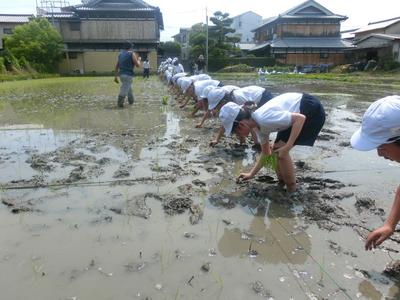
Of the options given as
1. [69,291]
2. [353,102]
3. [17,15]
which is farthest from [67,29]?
[69,291]

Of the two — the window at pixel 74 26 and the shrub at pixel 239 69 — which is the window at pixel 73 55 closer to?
the window at pixel 74 26

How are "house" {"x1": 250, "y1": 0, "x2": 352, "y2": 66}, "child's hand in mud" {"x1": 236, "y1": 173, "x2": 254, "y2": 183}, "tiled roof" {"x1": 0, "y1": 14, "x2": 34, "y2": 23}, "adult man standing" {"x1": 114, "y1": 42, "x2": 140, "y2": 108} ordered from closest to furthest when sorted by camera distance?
"child's hand in mud" {"x1": 236, "y1": 173, "x2": 254, "y2": 183} < "adult man standing" {"x1": 114, "y1": 42, "x2": 140, "y2": 108} < "house" {"x1": 250, "y1": 0, "x2": 352, "y2": 66} < "tiled roof" {"x1": 0, "y1": 14, "x2": 34, "y2": 23}

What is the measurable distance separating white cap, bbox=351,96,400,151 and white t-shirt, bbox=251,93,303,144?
1577mm

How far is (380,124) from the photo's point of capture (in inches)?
77.2

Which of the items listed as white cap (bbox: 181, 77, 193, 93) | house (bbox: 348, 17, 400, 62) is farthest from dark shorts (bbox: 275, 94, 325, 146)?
house (bbox: 348, 17, 400, 62)

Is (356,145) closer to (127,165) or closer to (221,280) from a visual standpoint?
(221,280)

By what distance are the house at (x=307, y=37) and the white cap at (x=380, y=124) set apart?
37350 mm

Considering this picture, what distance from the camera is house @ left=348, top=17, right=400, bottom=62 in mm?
31672

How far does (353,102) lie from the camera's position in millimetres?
12070

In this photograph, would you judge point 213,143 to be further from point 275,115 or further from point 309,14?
point 309,14

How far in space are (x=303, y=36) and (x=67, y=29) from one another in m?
23.3

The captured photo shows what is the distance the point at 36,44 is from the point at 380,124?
32.7 metres

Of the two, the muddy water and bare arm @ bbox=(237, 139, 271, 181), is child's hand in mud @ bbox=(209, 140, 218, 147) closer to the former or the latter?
the muddy water

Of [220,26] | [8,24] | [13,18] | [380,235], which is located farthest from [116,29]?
[380,235]
